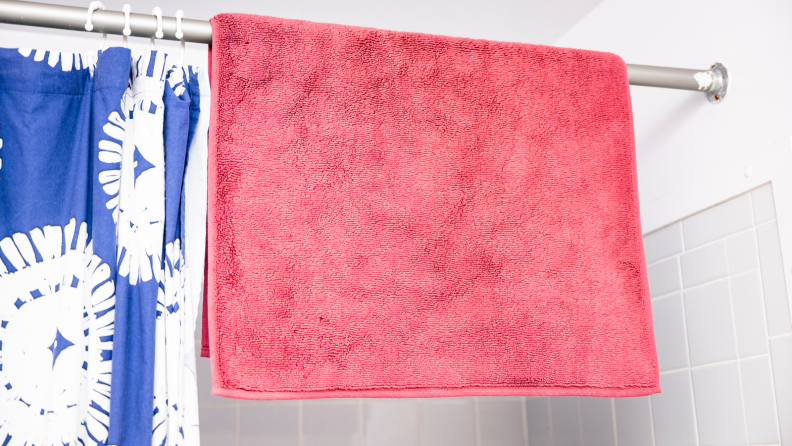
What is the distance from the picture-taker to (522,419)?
180cm

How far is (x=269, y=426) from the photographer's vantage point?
1594 millimetres

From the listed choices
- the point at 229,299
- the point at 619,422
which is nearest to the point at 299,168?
the point at 229,299

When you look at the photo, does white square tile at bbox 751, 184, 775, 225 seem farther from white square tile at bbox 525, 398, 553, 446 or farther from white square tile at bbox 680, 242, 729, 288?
white square tile at bbox 525, 398, 553, 446

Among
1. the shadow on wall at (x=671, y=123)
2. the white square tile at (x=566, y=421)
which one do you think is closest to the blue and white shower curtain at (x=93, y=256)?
the shadow on wall at (x=671, y=123)

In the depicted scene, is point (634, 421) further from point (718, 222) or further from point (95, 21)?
point (95, 21)

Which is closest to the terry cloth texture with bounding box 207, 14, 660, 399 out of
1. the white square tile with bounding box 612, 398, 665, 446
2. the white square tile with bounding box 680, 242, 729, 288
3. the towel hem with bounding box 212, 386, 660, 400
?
the towel hem with bounding box 212, 386, 660, 400

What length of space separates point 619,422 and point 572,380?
555 mm

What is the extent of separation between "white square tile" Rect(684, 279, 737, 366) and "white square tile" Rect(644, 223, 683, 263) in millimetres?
93

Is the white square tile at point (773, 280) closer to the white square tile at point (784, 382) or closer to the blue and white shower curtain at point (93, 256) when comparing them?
the white square tile at point (784, 382)

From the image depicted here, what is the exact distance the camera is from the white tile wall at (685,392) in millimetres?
1042

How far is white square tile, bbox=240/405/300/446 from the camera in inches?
62.3

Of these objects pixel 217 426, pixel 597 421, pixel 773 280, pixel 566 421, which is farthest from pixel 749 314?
pixel 217 426

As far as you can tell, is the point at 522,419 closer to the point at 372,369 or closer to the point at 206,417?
the point at 206,417

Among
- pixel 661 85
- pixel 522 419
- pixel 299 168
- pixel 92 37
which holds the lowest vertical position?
pixel 522 419
